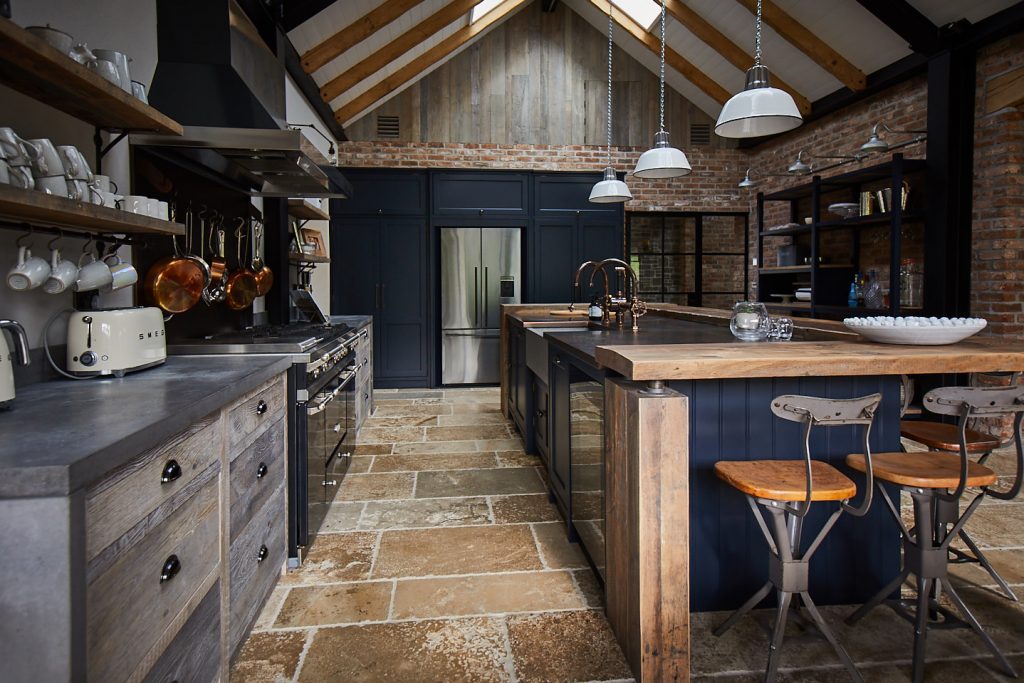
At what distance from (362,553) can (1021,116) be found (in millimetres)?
5312

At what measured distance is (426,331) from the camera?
287 inches

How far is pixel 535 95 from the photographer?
799cm

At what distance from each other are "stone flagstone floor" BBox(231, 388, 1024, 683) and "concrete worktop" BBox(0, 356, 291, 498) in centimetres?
87

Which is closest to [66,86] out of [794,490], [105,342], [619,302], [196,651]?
[105,342]

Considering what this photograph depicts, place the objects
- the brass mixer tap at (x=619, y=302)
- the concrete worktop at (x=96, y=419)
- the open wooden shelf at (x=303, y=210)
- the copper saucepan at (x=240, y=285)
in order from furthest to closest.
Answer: the open wooden shelf at (x=303, y=210) < the brass mixer tap at (x=619, y=302) < the copper saucepan at (x=240, y=285) < the concrete worktop at (x=96, y=419)

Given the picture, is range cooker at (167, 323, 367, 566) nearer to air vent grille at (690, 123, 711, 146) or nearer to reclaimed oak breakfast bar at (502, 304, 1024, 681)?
reclaimed oak breakfast bar at (502, 304, 1024, 681)

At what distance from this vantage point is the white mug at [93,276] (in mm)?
1788

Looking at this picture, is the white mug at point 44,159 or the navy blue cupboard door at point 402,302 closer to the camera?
the white mug at point 44,159

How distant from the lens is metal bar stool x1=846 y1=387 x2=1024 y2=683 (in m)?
1.76

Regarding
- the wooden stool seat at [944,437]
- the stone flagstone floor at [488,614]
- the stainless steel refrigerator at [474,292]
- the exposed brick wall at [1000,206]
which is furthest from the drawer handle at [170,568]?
the stainless steel refrigerator at [474,292]

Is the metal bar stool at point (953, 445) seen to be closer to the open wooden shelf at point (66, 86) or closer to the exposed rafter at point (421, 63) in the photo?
the open wooden shelf at point (66, 86)

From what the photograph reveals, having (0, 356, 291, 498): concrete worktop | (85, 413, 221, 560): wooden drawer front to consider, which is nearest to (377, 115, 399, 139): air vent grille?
(0, 356, 291, 498): concrete worktop

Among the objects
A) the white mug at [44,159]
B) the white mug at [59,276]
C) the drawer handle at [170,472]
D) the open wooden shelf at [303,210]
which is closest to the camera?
the drawer handle at [170,472]

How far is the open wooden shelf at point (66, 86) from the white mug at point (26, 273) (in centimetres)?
43
